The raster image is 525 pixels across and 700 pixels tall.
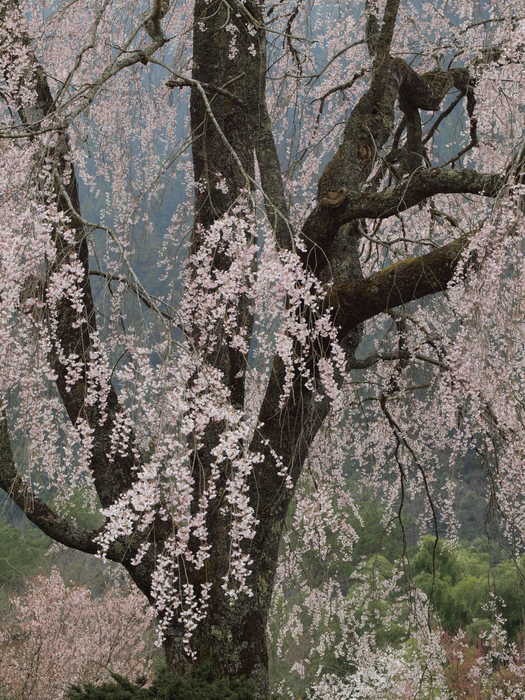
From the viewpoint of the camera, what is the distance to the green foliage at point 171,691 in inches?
124

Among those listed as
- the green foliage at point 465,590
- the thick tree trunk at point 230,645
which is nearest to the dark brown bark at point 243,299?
the thick tree trunk at point 230,645

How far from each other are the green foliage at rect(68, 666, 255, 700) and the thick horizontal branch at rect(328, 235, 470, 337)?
1650 millimetres

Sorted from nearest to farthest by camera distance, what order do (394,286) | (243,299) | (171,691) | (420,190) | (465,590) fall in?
(171,691) < (420,190) < (394,286) < (243,299) < (465,590)

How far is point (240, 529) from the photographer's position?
11.4 feet

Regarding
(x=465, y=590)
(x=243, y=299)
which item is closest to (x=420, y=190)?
(x=243, y=299)

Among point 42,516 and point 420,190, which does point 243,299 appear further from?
point 42,516

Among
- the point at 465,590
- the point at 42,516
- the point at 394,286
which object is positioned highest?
the point at 394,286

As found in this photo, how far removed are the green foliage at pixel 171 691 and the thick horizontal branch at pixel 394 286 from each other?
5.41 feet

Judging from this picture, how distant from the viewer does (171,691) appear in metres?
3.19

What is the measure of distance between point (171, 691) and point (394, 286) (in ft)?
6.22

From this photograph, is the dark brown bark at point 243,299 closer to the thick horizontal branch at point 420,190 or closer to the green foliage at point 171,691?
the thick horizontal branch at point 420,190

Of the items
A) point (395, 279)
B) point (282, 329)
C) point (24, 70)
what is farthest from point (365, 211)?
point (24, 70)

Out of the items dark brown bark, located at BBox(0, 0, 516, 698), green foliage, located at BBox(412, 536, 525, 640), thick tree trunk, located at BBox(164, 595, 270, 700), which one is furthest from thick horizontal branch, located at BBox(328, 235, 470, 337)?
green foliage, located at BBox(412, 536, 525, 640)

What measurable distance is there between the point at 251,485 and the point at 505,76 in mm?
2514
